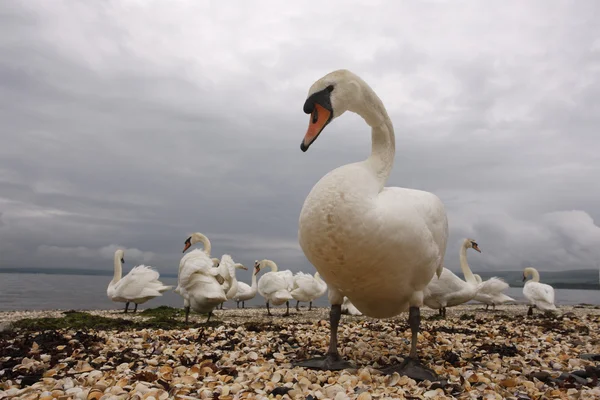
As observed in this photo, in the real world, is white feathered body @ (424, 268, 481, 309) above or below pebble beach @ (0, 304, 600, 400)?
above

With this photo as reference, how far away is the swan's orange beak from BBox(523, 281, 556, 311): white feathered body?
15532mm

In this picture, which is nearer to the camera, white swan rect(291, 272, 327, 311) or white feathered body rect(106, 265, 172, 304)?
white feathered body rect(106, 265, 172, 304)

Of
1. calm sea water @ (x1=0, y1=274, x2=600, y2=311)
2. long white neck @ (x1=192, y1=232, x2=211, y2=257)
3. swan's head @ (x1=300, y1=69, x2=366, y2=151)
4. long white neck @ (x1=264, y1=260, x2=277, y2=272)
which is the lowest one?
calm sea water @ (x1=0, y1=274, x2=600, y2=311)

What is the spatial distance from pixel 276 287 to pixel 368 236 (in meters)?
14.6

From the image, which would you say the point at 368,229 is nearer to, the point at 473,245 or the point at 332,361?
the point at 332,361

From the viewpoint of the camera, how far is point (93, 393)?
433 centimetres

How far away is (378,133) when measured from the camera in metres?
6.23

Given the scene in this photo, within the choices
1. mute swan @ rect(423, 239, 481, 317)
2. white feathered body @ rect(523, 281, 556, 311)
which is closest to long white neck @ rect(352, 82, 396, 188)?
mute swan @ rect(423, 239, 481, 317)

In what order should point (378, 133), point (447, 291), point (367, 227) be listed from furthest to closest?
point (447, 291), point (378, 133), point (367, 227)

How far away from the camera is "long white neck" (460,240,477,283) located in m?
18.3

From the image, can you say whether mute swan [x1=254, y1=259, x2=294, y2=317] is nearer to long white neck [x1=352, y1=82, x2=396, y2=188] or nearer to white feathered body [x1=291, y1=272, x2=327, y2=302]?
white feathered body [x1=291, y1=272, x2=327, y2=302]

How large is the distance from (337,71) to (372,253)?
2.28 meters

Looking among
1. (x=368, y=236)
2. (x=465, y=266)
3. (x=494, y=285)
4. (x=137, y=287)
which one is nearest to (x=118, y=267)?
(x=137, y=287)

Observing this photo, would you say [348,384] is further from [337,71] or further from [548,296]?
[548,296]
